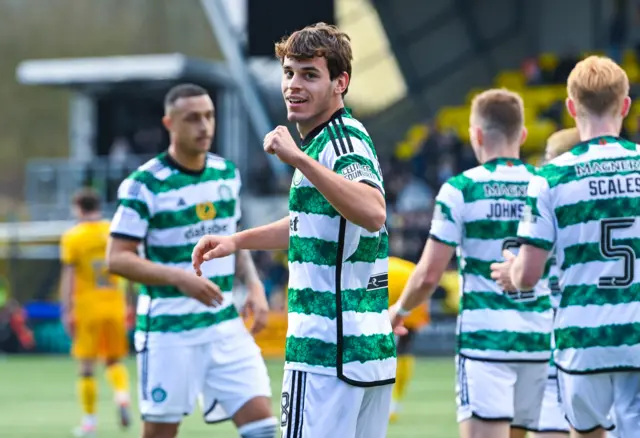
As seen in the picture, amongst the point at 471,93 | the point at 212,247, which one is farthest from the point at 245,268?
the point at 471,93

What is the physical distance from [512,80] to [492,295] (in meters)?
22.0

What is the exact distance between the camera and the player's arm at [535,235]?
569cm

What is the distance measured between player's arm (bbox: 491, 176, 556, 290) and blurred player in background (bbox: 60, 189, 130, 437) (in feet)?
25.8

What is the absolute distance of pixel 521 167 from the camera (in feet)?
23.4

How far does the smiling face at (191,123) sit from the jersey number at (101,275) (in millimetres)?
6008

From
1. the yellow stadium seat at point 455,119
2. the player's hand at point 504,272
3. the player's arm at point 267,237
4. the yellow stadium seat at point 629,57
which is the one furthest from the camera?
the yellow stadium seat at point 455,119

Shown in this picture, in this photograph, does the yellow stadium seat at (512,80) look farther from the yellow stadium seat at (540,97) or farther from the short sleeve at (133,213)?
the short sleeve at (133,213)

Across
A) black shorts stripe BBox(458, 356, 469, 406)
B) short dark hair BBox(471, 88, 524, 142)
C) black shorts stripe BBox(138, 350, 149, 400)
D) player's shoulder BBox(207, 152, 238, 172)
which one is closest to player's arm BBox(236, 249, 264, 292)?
player's shoulder BBox(207, 152, 238, 172)

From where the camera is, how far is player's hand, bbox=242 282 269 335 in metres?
7.46

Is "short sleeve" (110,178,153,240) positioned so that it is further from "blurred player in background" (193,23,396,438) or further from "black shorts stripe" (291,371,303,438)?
"black shorts stripe" (291,371,303,438)

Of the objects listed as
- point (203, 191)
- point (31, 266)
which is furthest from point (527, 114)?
point (203, 191)

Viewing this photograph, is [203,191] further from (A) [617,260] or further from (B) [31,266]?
(B) [31,266]

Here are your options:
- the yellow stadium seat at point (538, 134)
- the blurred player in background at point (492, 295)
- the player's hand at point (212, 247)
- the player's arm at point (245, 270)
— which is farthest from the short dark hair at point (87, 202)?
the yellow stadium seat at point (538, 134)

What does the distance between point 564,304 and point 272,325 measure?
1572 cm
